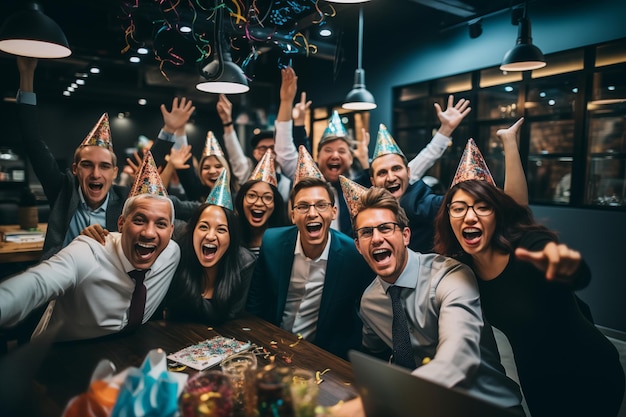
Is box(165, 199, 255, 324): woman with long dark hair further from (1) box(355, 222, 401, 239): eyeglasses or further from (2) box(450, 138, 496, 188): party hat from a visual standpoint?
(2) box(450, 138, 496, 188): party hat

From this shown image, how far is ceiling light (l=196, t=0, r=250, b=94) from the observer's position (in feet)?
5.90

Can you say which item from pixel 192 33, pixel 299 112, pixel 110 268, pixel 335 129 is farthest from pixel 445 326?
pixel 299 112

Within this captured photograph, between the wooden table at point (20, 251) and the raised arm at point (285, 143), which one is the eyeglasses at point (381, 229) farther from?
the wooden table at point (20, 251)

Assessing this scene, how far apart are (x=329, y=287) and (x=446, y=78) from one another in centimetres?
437

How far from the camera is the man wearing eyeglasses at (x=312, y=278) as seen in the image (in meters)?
2.01

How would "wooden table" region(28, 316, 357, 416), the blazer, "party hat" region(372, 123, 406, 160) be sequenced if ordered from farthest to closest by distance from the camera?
"party hat" region(372, 123, 406, 160) < the blazer < "wooden table" region(28, 316, 357, 416)

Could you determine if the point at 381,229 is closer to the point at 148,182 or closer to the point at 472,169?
the point at 472,169

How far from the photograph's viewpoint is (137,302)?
66.4 inches

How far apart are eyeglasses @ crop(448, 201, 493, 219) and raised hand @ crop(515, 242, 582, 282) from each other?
11.9 inches

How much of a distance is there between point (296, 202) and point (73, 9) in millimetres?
4211

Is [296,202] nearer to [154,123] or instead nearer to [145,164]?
[145,164]

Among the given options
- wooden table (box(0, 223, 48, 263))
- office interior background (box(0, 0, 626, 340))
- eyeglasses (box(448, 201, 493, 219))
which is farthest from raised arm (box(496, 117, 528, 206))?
wooden table (box(0, 223, 48, 263))

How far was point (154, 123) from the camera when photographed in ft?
30.3

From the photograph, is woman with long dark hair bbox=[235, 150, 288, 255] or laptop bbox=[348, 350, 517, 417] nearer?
laptop bbox=[348, 350, 517, 417]
